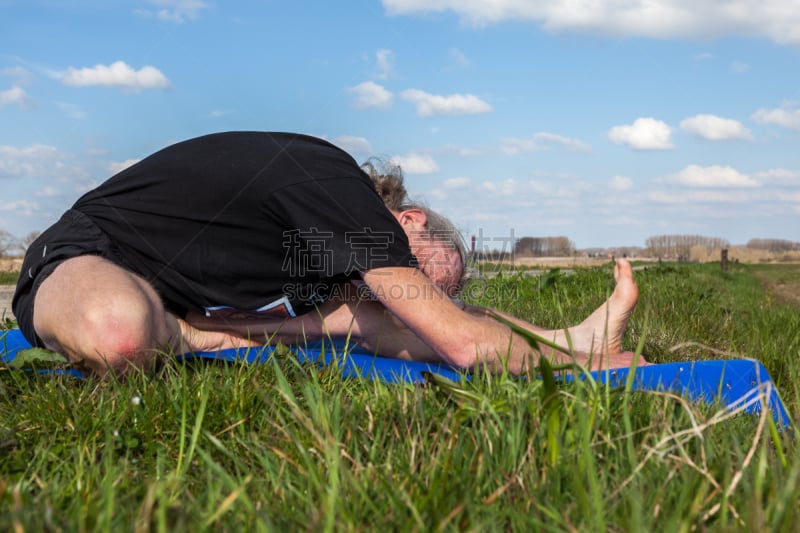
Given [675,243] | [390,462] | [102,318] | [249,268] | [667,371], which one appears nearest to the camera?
[390,462]

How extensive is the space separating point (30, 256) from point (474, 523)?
267 centimetres

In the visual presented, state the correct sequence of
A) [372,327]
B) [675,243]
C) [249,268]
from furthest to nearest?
[675,243] < [372,327] < [249,268]

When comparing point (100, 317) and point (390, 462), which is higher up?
point (100, 317)

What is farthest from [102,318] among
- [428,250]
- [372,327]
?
[428,250]

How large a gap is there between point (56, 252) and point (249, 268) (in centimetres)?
83

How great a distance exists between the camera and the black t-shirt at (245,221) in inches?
92.5

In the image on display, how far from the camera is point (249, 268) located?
2.75m

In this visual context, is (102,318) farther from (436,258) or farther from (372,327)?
(436,258)

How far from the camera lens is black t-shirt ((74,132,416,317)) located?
2.35 meters

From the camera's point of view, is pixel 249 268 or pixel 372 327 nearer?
pixel 249 268

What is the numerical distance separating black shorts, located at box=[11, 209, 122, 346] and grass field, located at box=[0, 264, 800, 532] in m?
0.82

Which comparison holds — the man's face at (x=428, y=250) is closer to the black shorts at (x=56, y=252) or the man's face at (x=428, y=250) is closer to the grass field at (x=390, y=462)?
the grass field at (x=390, y=462)

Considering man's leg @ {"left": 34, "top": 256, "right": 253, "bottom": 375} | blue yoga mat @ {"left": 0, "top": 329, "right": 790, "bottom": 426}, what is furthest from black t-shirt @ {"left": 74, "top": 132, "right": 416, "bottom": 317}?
blue yoga mat @ {"left": 0, "top": 329, "right": 790, "bottom": 426}

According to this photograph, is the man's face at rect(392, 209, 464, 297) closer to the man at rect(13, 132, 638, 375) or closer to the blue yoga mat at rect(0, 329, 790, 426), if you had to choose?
the man at rect(13, 132, 638, 375)
